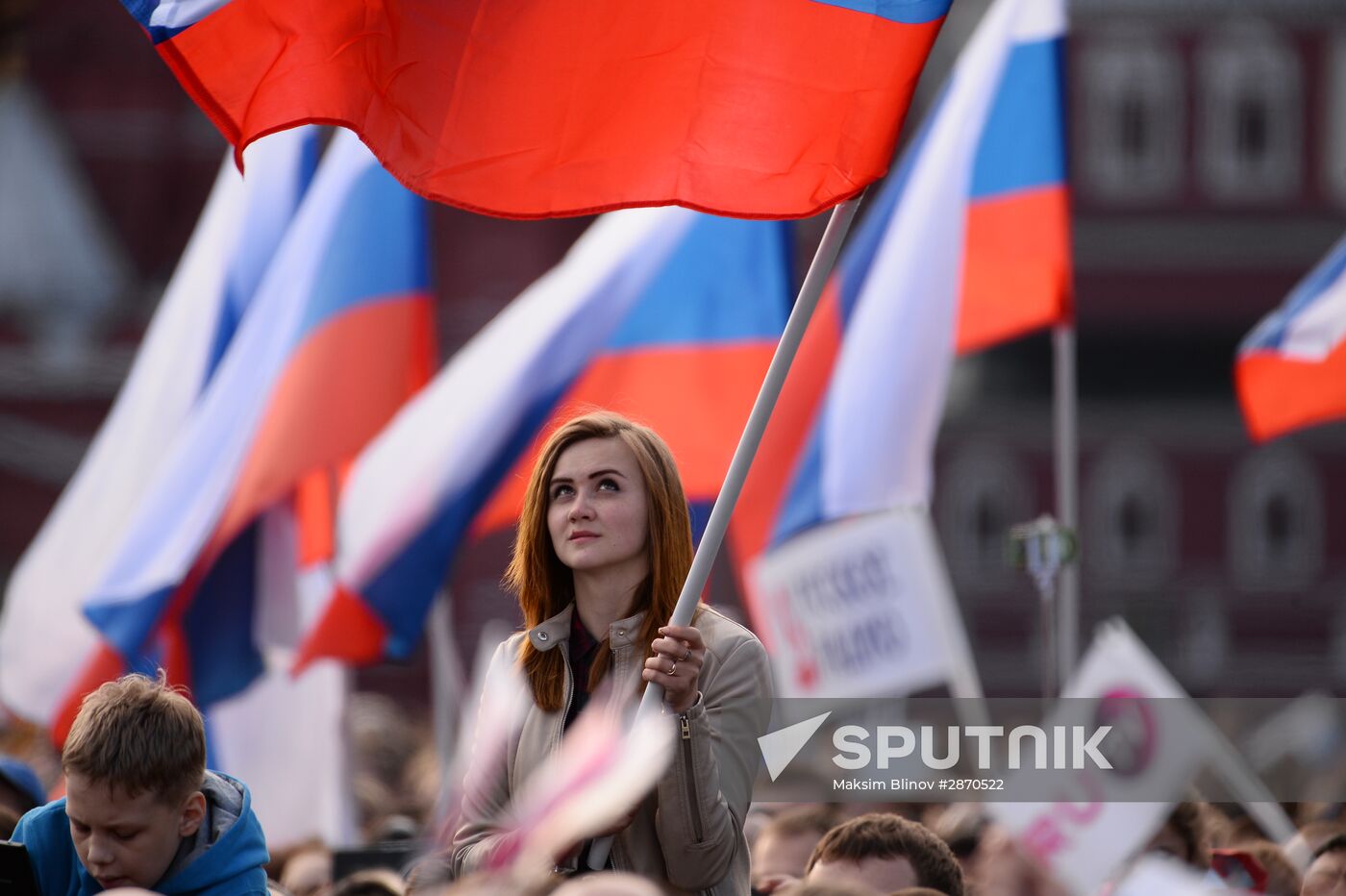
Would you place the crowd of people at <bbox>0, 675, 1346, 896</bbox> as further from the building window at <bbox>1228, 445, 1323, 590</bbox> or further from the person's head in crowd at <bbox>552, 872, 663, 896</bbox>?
the building window at <bbox>1228, 445, 1323, 590</bbox>

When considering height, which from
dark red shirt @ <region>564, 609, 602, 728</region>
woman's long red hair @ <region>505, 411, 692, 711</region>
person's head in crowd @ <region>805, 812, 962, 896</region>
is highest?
woman's long red hair @ <region>505, 411, 692, 711</region>

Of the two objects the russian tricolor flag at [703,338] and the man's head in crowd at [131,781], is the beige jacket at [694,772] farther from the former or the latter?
the russian tricolor flag at [703,338]

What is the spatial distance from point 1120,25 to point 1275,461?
→ 8.23 meters

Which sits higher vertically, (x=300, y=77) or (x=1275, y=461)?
(x=300, y=77)

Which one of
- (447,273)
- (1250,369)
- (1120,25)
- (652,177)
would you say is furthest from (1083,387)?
(652,177)

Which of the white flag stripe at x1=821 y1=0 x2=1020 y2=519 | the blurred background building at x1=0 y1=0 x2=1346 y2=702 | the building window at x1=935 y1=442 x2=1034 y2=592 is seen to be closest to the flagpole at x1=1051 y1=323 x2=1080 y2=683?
the white flag stripe at x1=821 y1=0 x2=1020 y2=519

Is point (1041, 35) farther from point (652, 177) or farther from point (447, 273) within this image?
point (447, 273)

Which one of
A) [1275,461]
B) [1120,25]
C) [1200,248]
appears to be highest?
[1120,25]

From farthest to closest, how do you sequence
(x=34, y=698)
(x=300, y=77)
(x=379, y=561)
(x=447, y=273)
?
1. (x=447, y=273)
2. (x=34, y=698)
3. (x=379, y=561)
4. (x=300, y=77)

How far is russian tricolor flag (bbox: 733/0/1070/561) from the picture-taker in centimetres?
784

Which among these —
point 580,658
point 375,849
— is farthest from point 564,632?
point 375,849

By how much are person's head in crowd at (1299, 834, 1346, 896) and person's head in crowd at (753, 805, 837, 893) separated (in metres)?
1.06

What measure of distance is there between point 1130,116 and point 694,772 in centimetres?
3876

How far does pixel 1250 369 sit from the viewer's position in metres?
8.36
